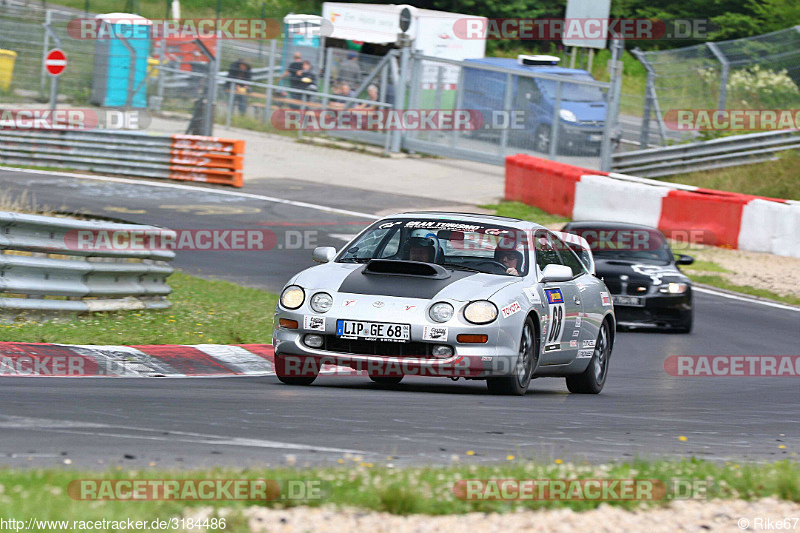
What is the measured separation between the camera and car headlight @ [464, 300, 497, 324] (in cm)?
852

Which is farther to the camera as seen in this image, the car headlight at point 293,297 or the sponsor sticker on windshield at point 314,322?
the car headlight at point 293,297

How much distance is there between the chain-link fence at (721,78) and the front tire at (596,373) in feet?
51.5

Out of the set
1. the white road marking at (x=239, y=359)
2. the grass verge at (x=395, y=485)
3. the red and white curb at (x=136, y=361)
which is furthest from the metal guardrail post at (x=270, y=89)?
the grass verge at (x=395, y=485)

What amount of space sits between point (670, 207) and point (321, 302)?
14.1 metres

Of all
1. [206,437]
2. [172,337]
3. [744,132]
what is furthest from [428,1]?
[206,437]

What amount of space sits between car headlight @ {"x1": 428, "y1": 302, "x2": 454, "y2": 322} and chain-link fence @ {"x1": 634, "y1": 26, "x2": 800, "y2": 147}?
1808cm

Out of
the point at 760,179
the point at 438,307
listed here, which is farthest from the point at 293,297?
the point at 760,179

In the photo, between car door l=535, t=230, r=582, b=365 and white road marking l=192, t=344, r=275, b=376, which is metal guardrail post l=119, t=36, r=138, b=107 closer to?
white road marking l=192, t=344, r=275, b=376

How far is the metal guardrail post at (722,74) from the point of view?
25812 mm

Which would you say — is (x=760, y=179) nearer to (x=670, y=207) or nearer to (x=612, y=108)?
(x=612, y=108)

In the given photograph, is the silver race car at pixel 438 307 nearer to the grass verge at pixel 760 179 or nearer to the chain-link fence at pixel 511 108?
the grass verge at pixel 760 179

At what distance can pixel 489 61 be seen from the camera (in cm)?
3266

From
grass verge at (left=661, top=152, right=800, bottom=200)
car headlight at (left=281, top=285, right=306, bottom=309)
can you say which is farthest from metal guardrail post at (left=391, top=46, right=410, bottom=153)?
car headlight at (left=281, top=285, right=306, bottom=309)

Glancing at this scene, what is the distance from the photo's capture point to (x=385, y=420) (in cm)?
714
